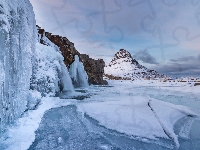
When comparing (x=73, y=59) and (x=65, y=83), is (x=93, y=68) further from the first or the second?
(x=65, y=83)

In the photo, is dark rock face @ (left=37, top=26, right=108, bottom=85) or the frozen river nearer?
the frozen river

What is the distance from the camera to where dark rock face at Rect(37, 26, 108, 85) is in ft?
47.8

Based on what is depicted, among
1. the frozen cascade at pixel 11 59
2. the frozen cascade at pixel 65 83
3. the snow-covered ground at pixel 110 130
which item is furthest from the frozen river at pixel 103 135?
the frozen cascade at pixel 65 83

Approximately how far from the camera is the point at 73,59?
15.1m

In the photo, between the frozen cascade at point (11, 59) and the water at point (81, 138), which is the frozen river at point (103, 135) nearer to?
the water at point (81, 138)

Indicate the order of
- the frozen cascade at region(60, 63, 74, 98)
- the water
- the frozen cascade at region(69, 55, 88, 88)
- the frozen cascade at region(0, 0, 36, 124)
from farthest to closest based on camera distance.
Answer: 1. the frozen cascade at region(69, 55, 88, 88)
2. the frozen cascade at region(60, 63, 74, 98)
3. the frozen cascade at region(0, 0, 36, 124)
4. the water

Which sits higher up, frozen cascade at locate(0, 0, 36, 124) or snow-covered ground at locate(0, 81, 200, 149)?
frozen cascade at locate(0, 0, 36, 124)

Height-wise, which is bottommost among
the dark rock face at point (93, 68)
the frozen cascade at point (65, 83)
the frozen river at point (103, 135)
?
the frozen river at point (103, 135)

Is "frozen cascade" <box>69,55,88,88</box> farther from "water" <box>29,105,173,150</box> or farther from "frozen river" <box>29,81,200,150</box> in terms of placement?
"water" <box>29,105,173,150</box>

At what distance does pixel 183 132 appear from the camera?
321cm

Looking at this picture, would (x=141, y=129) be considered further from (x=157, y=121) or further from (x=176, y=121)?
(x=176, y=121)

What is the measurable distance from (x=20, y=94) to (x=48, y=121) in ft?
3.09

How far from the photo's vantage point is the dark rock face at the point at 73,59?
14555 millimetres

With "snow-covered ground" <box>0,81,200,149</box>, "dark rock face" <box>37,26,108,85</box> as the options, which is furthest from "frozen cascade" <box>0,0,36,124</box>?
"dark rock face" <box>37,26,108,85</box>
